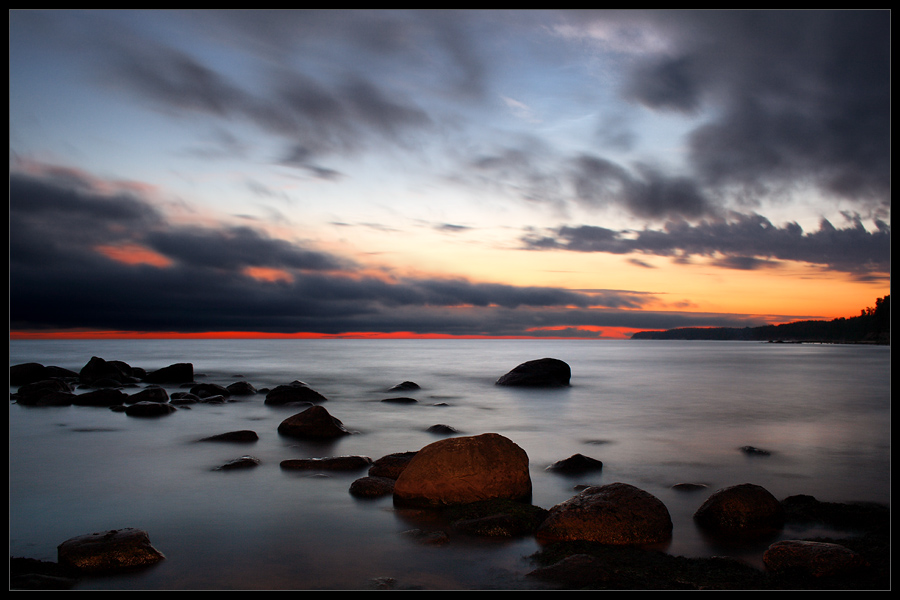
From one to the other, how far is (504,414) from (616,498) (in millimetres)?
12394

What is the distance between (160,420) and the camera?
1484 centimetres

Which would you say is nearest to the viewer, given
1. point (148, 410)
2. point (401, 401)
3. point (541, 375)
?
point (148, 410)

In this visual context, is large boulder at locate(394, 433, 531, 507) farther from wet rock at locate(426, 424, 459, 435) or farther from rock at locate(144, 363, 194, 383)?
rock at locate(144, 363, 194, 383)

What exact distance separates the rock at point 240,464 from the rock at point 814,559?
8.11 metres

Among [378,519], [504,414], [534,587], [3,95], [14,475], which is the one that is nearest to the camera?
[3,95]

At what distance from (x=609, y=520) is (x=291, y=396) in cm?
1565

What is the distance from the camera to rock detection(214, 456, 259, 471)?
9.59 meters

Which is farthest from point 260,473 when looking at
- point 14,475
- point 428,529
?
point 14,475

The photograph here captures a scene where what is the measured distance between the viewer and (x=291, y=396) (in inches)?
765

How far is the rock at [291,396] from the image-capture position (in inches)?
747

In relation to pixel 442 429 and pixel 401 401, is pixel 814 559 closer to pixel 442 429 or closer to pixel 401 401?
pixel 442 429

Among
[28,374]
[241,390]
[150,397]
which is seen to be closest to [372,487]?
[150,397]

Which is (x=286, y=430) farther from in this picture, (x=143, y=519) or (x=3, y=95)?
(x=3, y=95)

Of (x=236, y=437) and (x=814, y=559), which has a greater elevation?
(x=814, y=559)
